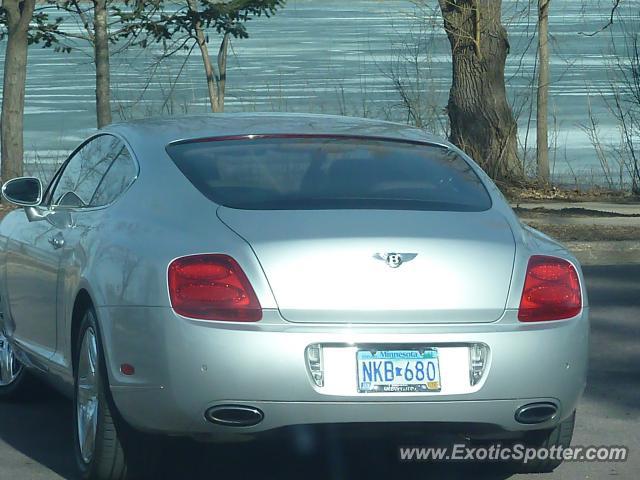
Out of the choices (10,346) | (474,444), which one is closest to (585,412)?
(474,444)

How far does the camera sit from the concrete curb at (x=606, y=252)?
457 inches

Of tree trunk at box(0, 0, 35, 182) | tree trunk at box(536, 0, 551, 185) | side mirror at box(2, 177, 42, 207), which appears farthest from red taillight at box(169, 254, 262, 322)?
tree trunk at box(536, 0, 551, 185)

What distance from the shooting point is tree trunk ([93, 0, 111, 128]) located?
1644 centimetres

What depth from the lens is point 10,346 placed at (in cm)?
676

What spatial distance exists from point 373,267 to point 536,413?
82 centimetres

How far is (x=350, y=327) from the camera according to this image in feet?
15.1

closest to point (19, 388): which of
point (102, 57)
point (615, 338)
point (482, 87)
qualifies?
point (615, 338)

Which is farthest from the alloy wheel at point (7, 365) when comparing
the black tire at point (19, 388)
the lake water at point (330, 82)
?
the lake water at point (330, 82)

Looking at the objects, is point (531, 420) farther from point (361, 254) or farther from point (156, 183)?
point (156, 183)

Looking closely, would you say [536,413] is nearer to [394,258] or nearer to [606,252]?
[394,258]

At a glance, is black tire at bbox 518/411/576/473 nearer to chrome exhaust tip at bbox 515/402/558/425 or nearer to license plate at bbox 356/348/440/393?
chrome exhaust tip at bbox 515/402/558/425

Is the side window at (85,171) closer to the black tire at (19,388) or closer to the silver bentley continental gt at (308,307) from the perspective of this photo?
the silver bentley continental gt at (308,307)

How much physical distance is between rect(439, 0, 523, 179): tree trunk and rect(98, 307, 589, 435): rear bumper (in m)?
13.6

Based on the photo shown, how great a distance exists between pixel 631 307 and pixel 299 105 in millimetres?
18087
